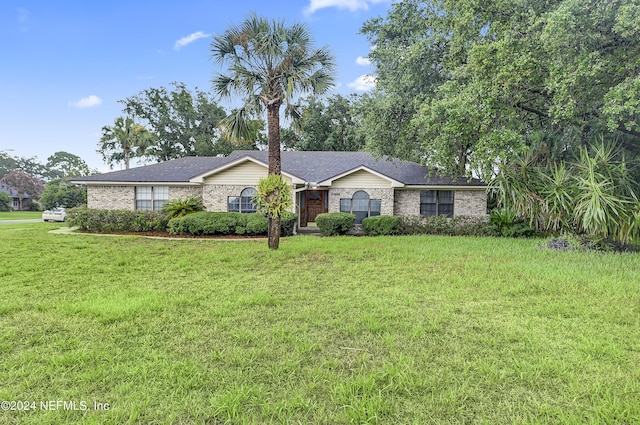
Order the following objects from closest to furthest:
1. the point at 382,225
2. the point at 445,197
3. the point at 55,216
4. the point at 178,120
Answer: the point at 382,225 → the point at 445,197 → the point at 55,216 → the point at 178,120

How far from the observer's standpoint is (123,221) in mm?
15414

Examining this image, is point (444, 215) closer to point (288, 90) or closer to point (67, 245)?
point (288, 90)

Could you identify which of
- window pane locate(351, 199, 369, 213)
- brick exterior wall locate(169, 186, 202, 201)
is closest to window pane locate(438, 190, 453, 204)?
window pane locate(351, 199, 369, 213)

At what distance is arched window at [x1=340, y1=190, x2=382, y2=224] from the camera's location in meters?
16.3

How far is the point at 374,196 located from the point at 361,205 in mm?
834

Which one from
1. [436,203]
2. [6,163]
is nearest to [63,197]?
[436,203]

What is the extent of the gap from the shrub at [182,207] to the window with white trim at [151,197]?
1614 mm

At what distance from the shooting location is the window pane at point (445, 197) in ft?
54.6

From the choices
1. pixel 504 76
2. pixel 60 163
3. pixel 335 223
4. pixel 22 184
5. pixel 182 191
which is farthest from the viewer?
pixel 60 163

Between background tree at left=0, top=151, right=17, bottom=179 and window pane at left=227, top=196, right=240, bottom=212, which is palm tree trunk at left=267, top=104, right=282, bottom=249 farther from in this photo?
background tree at left=0, top=151, right=17, bottom=179

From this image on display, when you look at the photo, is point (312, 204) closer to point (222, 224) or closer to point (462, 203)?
point (222, 224)

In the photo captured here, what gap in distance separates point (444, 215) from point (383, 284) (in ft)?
35.4

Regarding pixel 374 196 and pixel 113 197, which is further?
pixel 113 197

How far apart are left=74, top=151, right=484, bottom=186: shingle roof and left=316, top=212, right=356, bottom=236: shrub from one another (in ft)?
8.34
